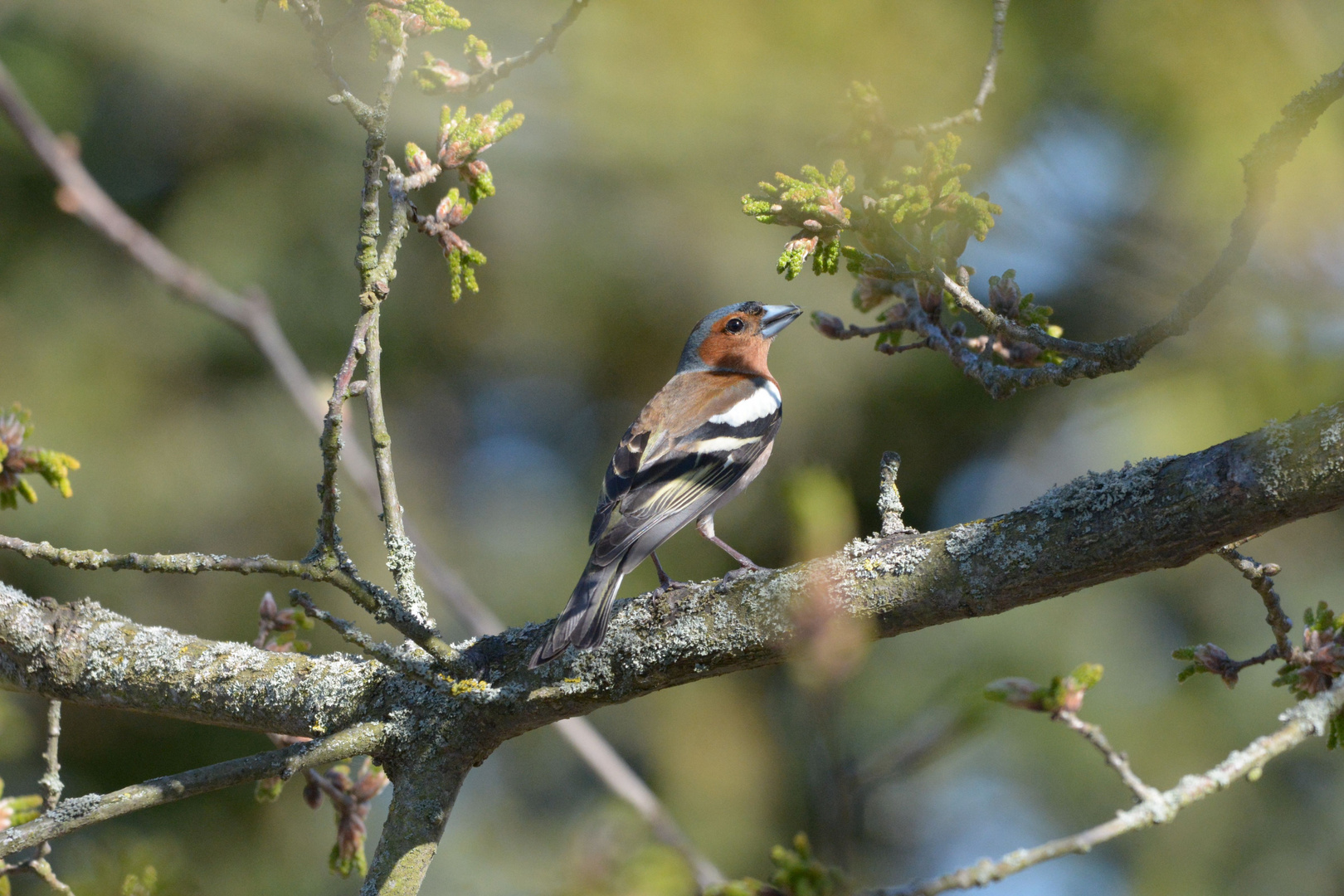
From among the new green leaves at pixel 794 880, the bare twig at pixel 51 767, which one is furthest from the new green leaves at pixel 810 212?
the bare twig at pixel 51 767

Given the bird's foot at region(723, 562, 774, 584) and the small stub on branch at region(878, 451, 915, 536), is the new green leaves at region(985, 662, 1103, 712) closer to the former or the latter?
the small stub on branch at region(878, 451, 915, 536)

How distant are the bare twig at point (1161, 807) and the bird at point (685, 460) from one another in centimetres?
149

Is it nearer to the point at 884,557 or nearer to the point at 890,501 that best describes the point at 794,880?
the point at 884,557

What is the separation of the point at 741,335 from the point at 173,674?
370cm

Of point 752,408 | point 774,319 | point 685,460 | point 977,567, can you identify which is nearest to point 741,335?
point 774,319

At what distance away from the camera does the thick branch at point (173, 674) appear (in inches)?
119

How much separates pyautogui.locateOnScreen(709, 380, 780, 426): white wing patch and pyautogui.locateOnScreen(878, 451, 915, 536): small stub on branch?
5.96 ft

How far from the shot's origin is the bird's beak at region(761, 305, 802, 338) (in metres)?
5.83

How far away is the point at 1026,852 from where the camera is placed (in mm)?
1678

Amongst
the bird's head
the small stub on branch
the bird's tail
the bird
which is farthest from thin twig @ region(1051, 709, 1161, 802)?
the bird's head

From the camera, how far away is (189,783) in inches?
106

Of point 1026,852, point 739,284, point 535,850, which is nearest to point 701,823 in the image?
point 535,850

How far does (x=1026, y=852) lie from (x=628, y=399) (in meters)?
9.90

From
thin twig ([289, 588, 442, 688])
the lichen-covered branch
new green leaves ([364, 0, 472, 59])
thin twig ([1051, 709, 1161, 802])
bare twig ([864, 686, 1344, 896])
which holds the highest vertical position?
new green leaves ([364, 0, 472, 59])
